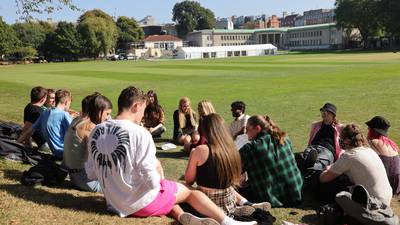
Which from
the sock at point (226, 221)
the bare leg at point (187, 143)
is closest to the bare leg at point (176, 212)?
the sock at point (226, 221)

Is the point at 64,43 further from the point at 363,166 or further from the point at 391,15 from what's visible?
the point at 363,166

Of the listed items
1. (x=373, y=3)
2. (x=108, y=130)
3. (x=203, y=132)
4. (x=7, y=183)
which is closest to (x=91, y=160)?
(x=108, y=130)

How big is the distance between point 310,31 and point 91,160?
15290 centimetres

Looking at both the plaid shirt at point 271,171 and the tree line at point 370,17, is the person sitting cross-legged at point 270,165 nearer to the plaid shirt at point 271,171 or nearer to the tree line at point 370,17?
the plaid shirt at point 271,171

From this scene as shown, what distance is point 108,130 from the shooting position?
4777mm

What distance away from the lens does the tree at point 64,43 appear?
4097 inches

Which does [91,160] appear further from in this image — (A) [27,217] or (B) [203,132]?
(B) [203,132]

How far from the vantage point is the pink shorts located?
199 inches

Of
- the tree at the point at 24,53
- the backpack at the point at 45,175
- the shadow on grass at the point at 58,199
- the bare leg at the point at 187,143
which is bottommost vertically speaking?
the bare leg at the point at 187,143

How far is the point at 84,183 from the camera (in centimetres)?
657

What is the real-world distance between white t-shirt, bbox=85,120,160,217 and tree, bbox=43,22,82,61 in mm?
104063

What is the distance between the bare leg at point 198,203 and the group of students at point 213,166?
0.01m

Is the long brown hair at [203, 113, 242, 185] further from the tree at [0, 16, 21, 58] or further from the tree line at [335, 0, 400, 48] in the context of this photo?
the tree line at [335, 0, 400, 48]

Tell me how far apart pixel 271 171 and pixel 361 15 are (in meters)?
112
